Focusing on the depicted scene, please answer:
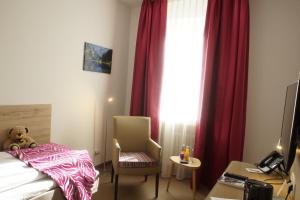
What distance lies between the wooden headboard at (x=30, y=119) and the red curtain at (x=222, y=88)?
1949 mm

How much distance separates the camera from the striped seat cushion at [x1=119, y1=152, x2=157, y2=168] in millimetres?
2789

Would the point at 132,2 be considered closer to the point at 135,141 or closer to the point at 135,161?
the point at 135,141

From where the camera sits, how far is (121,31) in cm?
392

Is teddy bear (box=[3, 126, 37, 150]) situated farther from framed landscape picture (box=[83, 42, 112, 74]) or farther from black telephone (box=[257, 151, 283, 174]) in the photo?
black telephone (box=[257, 151, 283, 174])

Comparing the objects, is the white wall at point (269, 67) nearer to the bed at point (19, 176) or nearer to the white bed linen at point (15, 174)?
the bed at point (19, 176)

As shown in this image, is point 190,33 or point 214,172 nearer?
point 214,172

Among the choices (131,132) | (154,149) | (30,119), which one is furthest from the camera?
(131,132)

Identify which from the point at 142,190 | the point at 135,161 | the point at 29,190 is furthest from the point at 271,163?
the point at 29,190

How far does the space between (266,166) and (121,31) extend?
9.46 ft

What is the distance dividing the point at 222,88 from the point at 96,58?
1.80 m

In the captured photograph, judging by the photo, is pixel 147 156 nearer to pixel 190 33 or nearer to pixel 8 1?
pixel 190 33

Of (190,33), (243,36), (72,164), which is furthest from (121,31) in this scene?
(72,164)

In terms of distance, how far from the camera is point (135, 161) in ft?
9.25

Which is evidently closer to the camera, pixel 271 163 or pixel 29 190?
pixel 29 190
